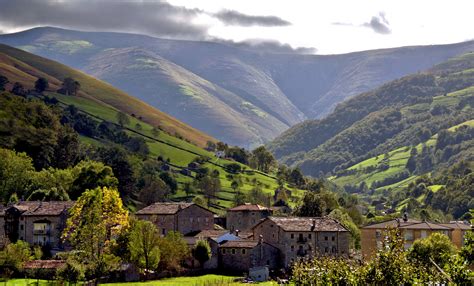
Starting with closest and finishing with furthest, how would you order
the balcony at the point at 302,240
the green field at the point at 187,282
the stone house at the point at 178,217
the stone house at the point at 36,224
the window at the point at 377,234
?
the green field at the point at 187,282 → the stone house at the point at 36,224 → the balcony at the point at 302,240 → the stone house at the point at 178,217 → the window at the point at 377,234

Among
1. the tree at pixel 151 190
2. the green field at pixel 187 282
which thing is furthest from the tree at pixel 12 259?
the tree at pixel 151 190

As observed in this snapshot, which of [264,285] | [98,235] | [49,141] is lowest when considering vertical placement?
[264,285]

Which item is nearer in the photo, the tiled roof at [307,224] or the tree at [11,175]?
the tiled roof at [307,224]

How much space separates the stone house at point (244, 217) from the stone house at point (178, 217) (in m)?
18.1

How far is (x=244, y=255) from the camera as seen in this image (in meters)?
115

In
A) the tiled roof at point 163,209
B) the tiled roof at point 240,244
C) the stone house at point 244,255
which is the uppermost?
the tiled roof at point 163,209

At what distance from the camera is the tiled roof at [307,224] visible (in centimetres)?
12344

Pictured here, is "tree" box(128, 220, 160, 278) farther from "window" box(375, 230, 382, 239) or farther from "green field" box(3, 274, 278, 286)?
"window" box(375, 230, 382, 239)

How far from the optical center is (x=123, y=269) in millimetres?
96062

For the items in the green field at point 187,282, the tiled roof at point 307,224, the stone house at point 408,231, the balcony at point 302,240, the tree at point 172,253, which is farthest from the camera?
the stone house at point 408,231

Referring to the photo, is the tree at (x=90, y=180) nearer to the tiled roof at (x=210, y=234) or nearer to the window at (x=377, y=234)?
the tiled roof at (x=210, y=234)

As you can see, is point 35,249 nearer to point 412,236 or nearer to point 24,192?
point 24,192

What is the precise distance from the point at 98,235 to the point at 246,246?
91.3 ft

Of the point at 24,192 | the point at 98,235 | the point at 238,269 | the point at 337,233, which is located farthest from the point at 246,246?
the point at 24,192
